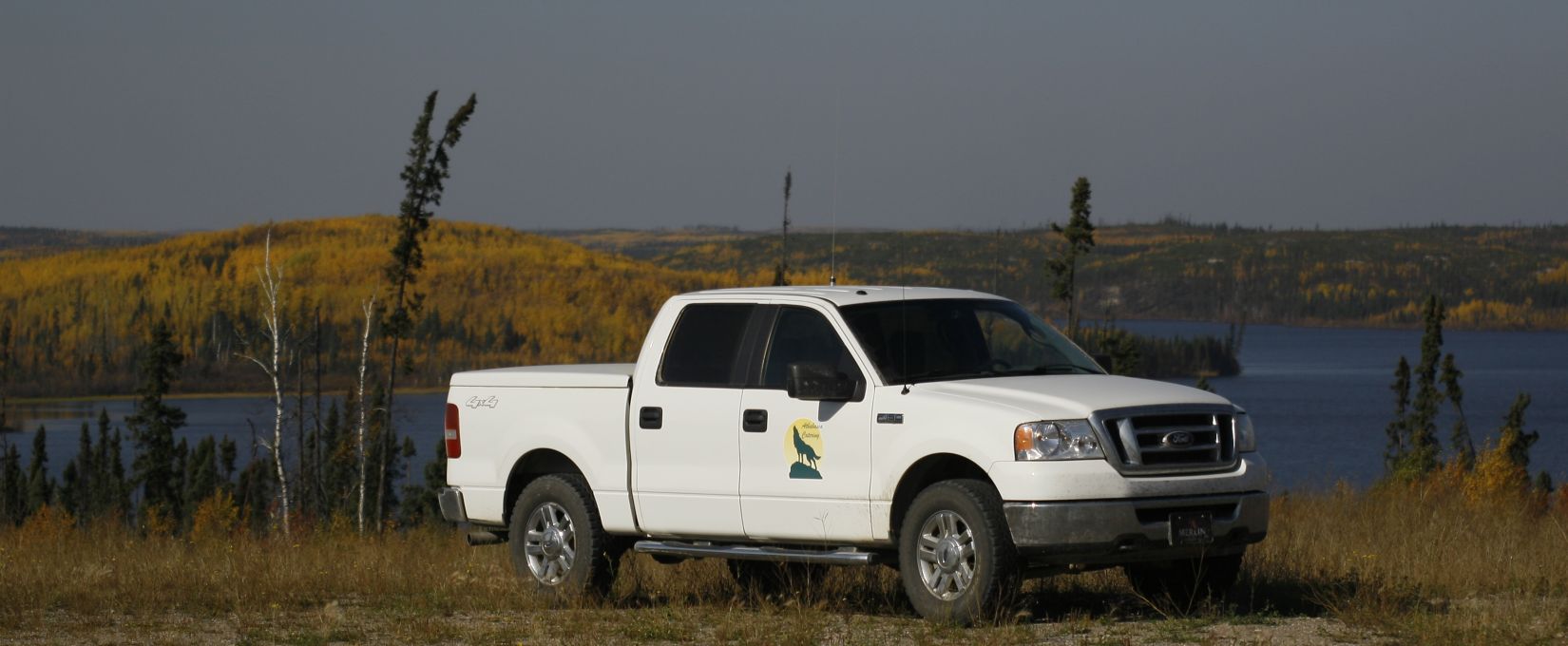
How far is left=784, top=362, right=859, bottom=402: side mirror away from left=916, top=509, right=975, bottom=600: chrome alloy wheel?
867 mm

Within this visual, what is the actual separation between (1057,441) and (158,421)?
94.7m

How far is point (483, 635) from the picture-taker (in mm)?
8820

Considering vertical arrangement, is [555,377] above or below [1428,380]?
above

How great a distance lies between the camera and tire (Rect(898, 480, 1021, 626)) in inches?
341

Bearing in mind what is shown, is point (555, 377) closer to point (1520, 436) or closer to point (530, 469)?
point (530, 469)

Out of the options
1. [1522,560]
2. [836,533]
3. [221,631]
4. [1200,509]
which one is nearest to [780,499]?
[836,533]

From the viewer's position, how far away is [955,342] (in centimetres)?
995

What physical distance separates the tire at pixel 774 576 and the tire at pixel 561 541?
98 centimetres

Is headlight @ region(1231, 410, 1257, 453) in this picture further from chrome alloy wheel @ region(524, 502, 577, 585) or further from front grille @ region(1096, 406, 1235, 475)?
chrome alloy wheel @ region(524, 502, 577, 585)

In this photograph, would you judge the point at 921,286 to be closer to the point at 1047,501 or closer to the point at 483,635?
the point at 1047,501

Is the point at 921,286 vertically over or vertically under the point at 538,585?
over

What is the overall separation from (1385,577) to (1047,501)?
3.15m

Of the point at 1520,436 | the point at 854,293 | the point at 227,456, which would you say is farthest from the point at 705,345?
the point at 227,456

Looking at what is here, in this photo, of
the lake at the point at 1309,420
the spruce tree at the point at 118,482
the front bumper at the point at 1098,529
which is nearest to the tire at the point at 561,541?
the front bumper at the point at 1098,529
